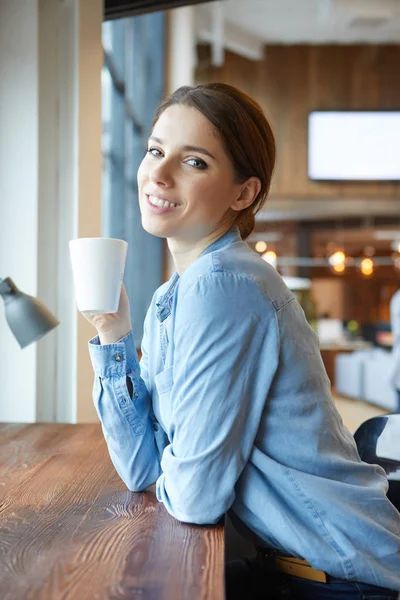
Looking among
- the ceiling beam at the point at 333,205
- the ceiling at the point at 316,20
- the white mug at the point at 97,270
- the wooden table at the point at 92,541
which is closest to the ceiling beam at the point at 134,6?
the white mug at the point at 97,270

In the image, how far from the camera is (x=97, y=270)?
3.90 ft

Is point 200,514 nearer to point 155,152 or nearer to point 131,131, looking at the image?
point 155,152

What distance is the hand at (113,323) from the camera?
1330mm

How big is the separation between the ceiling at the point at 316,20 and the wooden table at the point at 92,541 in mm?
7139

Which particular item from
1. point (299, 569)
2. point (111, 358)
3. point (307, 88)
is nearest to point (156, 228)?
point (111, 358)

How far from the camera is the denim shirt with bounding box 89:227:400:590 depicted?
1.10 metres

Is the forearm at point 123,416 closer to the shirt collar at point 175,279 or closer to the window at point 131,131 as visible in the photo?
the shirt collar at point 175,279

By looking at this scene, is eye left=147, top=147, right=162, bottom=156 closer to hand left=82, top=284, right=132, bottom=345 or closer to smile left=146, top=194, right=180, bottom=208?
smile left=146, top=194, right=180, bottom=208

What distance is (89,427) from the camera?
78.5 inches

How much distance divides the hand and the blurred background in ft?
2.20

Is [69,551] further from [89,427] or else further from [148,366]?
[89,427]

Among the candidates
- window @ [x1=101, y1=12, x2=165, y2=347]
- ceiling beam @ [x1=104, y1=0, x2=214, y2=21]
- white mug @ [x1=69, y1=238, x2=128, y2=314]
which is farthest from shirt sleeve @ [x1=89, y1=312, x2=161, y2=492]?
window @ [x1=101, y1=12, x2=165, y2=347]

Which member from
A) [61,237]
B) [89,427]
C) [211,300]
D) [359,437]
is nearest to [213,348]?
[211,300]

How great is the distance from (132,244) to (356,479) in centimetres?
443
